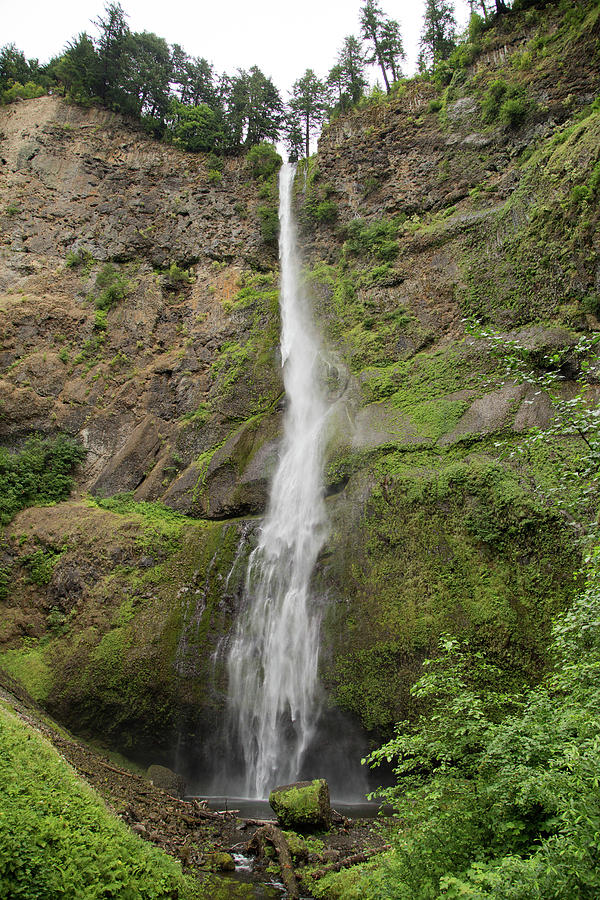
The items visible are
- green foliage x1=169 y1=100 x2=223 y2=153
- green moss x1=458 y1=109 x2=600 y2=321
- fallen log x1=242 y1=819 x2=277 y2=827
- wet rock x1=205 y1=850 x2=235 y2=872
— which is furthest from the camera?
green foliage x1=169 y1=100 x2=223 y2=153

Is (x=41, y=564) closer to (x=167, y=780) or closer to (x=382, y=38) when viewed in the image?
(x=167, y=780)

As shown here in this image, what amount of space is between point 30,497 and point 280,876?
13277 mm

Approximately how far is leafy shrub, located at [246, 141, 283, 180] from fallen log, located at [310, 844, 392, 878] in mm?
27567

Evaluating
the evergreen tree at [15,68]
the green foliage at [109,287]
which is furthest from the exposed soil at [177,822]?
the evergreen tree at [15,68]

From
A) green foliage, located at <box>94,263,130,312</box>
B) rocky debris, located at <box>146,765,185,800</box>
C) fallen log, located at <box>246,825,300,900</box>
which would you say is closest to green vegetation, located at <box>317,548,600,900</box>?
fallen log, located at <box>246,825,300,900</box>

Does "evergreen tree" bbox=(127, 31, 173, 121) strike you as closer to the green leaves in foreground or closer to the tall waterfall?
the tall waterfall

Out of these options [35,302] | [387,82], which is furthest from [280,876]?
[387,82]

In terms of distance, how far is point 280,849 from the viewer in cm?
659

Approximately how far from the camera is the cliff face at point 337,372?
31.3ft

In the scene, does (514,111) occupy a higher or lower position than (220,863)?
higher

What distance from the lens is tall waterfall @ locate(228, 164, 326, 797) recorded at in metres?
9.96

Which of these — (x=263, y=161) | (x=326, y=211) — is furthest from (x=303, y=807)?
(x=263, y=161)

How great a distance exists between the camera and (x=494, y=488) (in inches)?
376

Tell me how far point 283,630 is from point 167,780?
141 inches
